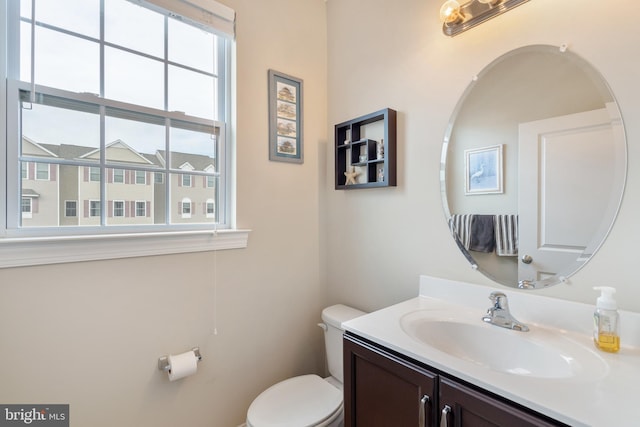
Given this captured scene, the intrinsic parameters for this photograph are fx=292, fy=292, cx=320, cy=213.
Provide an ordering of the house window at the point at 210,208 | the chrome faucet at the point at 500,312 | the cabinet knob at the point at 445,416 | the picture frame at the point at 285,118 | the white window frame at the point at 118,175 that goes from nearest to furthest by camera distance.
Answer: the cabinet knob at the point at 445,416 < the chrome faucet at the point at 500,312 < the white window frame at the point at 118,175 < the house window at the point at 210,208 < the picture frame at the point at 285,118

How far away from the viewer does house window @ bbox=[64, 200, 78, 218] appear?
1.17 metres

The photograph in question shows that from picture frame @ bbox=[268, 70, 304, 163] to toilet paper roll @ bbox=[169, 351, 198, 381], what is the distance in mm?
1086

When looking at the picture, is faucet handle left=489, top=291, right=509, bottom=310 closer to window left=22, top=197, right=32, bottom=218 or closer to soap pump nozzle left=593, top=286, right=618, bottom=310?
soap pump nozzle left=593, top=286, right=618, bottom=310

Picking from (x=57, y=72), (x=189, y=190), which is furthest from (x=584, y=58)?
(x=57, y=72)

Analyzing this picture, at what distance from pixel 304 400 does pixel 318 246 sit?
868 millimetres

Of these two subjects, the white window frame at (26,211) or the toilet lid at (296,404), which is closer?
the white window frame at (26,211)

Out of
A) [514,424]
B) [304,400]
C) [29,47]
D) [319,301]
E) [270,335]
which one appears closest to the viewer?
[514,424]

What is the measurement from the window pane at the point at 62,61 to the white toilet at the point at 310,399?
5.06 ft

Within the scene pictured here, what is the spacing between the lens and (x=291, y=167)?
1.78m

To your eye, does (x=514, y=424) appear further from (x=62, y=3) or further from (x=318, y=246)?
(x=62, y=3)

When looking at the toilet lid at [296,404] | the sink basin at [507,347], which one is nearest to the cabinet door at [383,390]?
the sink basin at [507,347]

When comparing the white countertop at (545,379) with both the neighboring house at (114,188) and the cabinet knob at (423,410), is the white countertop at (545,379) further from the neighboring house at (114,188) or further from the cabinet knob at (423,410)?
the neighboring house at (114,188)

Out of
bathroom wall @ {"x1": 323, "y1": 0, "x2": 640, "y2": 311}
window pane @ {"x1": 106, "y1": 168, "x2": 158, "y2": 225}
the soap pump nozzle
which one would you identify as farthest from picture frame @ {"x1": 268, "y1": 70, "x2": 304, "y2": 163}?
the soap pump nozzle

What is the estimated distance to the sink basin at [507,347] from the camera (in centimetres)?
81
